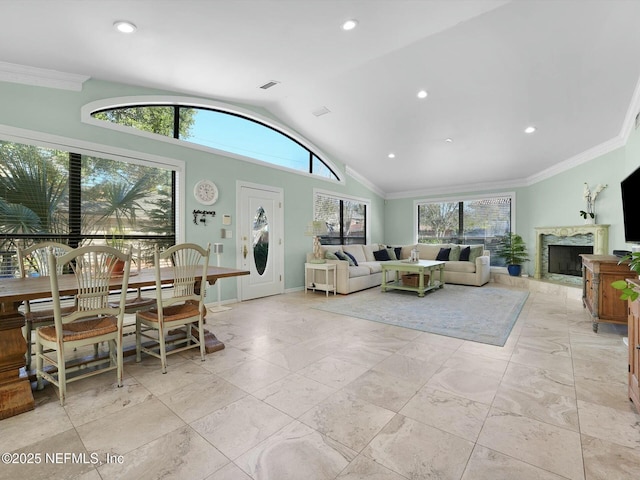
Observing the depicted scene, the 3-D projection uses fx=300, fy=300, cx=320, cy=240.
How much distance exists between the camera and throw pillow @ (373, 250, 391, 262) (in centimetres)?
755

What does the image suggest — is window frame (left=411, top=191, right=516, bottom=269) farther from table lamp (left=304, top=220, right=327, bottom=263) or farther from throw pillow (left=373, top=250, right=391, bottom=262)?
table lamp (left=304, top=220, right=327, bottom=263)

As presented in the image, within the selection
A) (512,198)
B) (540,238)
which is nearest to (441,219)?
(512,198)

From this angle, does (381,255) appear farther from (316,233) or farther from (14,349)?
(14,349)

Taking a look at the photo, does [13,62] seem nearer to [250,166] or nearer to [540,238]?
[250,166]

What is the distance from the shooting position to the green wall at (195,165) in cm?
321

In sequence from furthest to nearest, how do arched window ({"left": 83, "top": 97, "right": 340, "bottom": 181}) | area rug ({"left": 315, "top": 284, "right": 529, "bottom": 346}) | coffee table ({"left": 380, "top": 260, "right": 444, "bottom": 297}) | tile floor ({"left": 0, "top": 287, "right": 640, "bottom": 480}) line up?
coffee table ({"left": 380, "top": 260, "right": 444, "bottom": 297}), arched window ({"left": 83, "top": 97, "right": 340, "bottom": 181}), area rug ({"left": 315, "top": 284, "right": 529, "bottom": 346}), tile floor ({"left": 0, "top": 287, "right": 640, "bottom": 480})

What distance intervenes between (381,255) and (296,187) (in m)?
2.92

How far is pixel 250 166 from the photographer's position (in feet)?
17.1

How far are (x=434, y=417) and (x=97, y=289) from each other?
2.41 m

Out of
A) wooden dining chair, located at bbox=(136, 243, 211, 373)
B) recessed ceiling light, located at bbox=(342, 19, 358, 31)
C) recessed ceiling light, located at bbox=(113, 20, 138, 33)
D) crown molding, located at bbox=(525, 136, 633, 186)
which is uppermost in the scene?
recessed ceiling light, located at bbox=(342, 19, 358, 31)

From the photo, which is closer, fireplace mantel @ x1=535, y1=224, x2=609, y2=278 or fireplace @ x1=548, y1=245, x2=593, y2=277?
fireplace mantel @ x1=535, y1=224, x2=609, y2=278

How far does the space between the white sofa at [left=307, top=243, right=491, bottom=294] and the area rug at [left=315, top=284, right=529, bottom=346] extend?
270mm

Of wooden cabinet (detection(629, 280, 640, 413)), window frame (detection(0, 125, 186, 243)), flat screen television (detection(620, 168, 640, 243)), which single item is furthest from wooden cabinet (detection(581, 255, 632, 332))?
window frame (detection(0, 125, 186, 243))

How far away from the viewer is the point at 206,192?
460 centimetres
